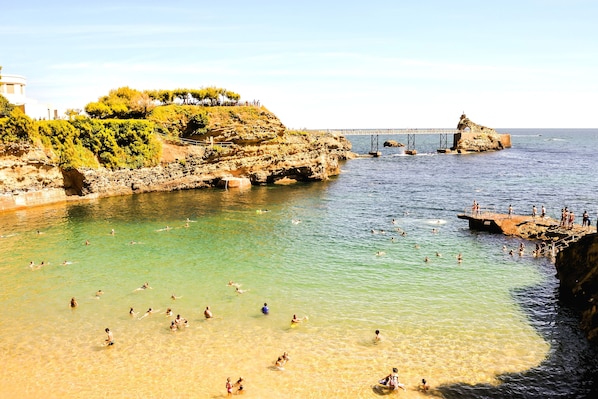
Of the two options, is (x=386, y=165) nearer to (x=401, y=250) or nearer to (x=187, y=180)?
(x=187, y=180)

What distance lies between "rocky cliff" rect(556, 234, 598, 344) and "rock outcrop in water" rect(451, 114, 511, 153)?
121m

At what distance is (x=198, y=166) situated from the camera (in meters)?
71.2

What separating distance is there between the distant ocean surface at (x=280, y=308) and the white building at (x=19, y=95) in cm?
2125

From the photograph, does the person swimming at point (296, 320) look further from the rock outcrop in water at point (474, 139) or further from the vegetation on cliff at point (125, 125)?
the rock outcrop in water at point (474, 139)

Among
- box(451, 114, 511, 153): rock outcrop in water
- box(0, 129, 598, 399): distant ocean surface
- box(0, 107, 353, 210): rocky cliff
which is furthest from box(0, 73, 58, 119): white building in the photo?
box(451, 114, 511, 153): rock outcrop in water

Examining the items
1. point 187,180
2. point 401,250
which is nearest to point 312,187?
point 187,180

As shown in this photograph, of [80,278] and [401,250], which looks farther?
[401,250]

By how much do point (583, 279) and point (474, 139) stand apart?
13339 cm

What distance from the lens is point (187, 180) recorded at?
229ft

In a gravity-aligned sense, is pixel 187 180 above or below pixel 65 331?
above

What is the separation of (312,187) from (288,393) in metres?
53.8

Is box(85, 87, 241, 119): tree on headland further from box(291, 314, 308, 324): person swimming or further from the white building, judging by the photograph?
box(291, 314, 308, 324): person swimming

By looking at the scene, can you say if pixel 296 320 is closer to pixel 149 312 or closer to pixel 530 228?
pixel 149 312

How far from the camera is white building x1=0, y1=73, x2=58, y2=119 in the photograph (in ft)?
212
